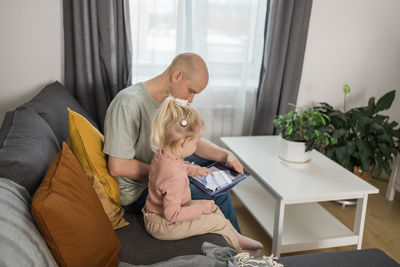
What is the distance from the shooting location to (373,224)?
2.34 meters

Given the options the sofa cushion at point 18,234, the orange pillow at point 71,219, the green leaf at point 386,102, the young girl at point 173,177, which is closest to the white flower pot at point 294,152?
the young girl at point 173,177

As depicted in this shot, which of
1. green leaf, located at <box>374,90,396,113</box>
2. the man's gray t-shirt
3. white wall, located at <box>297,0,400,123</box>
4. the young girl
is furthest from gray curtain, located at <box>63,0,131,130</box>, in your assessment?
green leaf, located at <box>374,90,396,113</box>

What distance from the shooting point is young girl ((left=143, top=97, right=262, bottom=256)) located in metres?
1.34

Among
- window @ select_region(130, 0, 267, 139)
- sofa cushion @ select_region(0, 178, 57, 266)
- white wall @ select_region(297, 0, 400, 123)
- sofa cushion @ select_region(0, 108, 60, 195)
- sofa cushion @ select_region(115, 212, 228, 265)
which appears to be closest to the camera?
sofa cushion @ select_region(0, 178, 57, 266)

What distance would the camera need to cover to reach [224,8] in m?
2.43

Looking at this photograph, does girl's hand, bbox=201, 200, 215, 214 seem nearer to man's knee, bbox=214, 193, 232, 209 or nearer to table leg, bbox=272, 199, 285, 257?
man's knee, bbox=214, 193, 232, 209

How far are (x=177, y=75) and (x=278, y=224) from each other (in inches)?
35.3

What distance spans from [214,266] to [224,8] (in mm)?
1828

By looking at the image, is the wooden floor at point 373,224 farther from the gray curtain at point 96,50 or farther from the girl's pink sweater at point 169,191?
the gray curtain at point 96,50

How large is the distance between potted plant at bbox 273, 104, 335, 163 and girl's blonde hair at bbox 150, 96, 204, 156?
79 centimetres

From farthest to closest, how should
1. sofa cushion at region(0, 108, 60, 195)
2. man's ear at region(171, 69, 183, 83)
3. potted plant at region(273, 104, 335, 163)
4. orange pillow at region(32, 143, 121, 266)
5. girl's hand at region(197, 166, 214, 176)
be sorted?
potted plant at region(273, 104, 335, 163) < girl's hand at region(197, 166, 214, 176) < man's ear at region(171, 69, 183, 83) < sofa cushion at region(0, 108, 60, 195) < orange pillow at region(32, 143, 121, 266)

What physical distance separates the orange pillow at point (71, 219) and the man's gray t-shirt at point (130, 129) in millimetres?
300

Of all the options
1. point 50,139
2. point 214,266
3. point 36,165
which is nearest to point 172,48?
point 50,139

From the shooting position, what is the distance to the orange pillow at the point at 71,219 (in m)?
0.91
